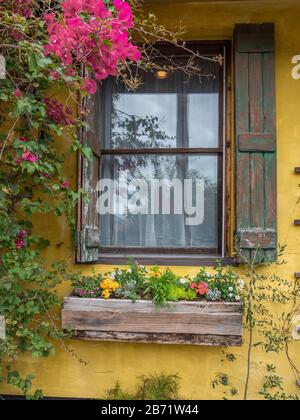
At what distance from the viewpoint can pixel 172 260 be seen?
8.57ft

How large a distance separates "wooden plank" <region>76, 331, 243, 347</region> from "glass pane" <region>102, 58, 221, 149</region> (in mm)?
1305

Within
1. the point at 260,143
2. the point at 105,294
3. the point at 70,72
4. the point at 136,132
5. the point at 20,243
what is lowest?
the point at 105,294

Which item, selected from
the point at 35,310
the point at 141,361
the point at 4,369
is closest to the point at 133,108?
the point at 35,310

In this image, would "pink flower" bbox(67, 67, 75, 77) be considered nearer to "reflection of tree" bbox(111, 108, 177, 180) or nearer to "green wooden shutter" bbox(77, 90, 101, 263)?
"green wooden shutter" bbox(77, 90, 101, 263)

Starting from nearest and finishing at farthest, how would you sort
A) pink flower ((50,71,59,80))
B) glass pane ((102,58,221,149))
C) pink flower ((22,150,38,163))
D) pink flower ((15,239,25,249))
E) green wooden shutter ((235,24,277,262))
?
pink flower ((50,71,59,80)), pink flower ((22,150,38,163)), pink flower ((15,239,25,249)), green wooden shutter ((235,24,277,262)), glass pane ((102,58,221,149))

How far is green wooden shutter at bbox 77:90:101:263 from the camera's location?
93.7 inches

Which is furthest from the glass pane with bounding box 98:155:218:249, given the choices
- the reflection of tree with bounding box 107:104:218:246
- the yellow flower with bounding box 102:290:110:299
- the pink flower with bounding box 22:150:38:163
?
the pink flower with bounding box 22:150:38:163

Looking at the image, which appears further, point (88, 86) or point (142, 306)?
point (142, 306)

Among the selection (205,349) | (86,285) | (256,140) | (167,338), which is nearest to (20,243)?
(86,285)

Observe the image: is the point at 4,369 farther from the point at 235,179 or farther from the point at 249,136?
the point at 249,136

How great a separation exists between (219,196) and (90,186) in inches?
35.9

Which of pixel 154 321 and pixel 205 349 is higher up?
pixel 154 321

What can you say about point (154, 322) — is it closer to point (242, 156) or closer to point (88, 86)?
point (242, 156)

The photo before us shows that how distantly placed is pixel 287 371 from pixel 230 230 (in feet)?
3.15
